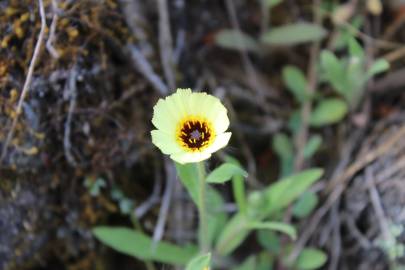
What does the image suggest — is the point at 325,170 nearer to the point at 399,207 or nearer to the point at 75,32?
the point at 399,207

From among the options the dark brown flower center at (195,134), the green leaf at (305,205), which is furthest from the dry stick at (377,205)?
the dark brown flower center at (195,134)

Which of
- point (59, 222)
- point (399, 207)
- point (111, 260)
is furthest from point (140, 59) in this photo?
point (399, 207)

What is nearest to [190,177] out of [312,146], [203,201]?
[203,201]

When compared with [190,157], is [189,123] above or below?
above

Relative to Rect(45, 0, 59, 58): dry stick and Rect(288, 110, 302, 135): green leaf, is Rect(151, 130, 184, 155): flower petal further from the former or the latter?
Rect(288, 110, 302, 135): green leaf

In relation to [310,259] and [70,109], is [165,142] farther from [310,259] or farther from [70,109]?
[310,259]

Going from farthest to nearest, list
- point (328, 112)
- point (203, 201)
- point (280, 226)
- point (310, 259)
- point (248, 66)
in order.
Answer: point (248, 66) → point (328, 112) → point (310, 259) → point (280, 226) → point (203, 201)

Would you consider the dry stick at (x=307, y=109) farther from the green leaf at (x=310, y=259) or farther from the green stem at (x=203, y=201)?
the green stem at (x=203, y=201)
